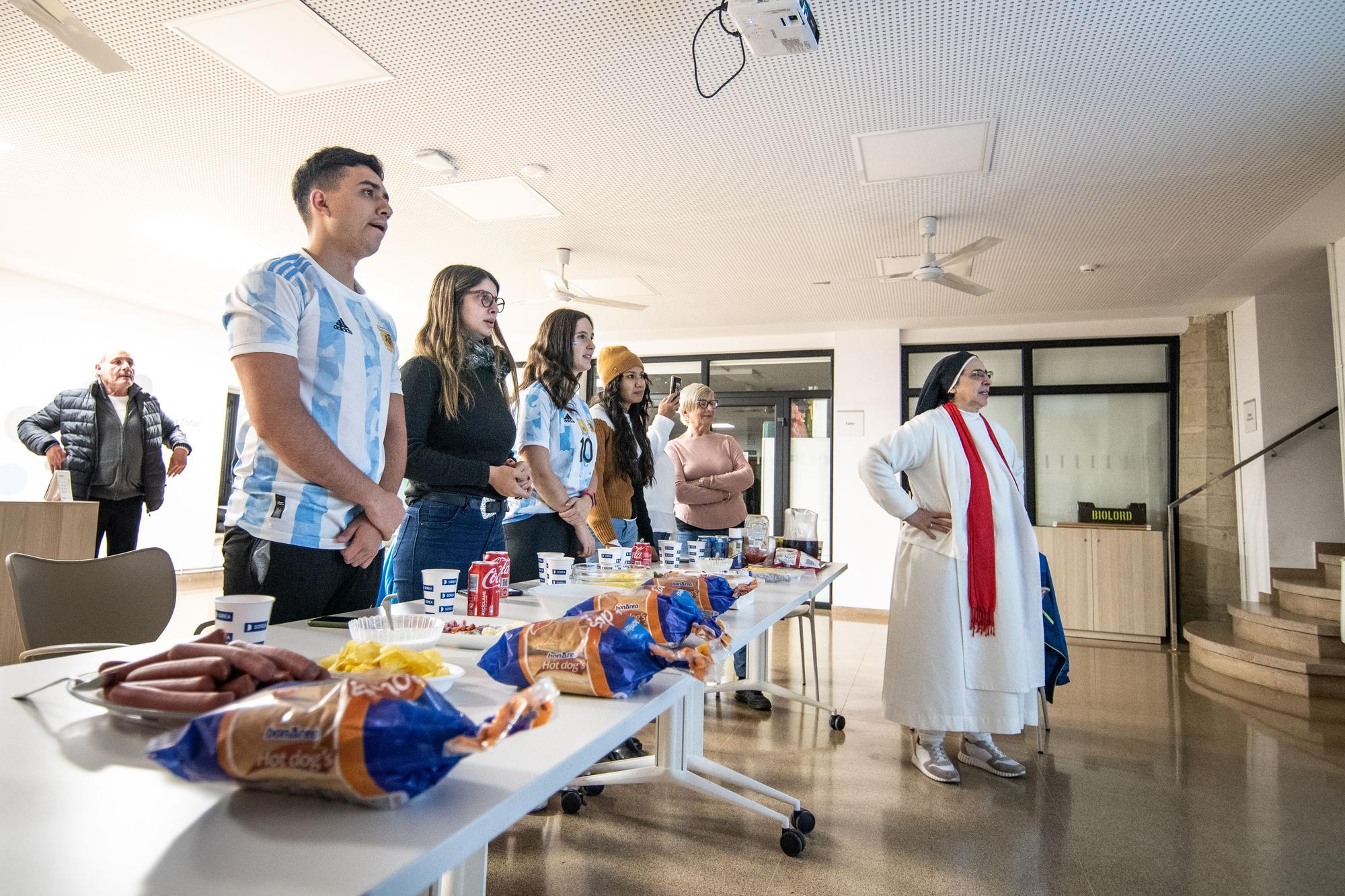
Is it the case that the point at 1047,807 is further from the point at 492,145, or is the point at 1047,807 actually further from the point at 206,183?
the point at 206,183

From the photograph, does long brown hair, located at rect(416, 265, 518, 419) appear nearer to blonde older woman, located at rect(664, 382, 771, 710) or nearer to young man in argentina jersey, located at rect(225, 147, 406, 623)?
young man in argentina jersey, located at rect(225, 147, 406, 623)

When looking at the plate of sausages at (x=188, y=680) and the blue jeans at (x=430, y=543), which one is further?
the blue jeans at (x=430, y=543)

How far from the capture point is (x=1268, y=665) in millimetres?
4211

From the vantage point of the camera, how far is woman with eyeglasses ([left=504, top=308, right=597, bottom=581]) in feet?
6.94

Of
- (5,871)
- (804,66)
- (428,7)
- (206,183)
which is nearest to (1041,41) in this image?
(804,66)

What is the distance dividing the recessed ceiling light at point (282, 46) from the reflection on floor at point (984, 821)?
2797 millimetres

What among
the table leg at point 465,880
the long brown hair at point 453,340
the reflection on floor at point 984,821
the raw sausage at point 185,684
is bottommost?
the reflection on floor at point 984,821

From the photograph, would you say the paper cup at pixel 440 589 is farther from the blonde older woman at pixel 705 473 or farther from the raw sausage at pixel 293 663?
the blonde older woman at pixel 705 473

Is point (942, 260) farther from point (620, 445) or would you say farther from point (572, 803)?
point (572, 803)

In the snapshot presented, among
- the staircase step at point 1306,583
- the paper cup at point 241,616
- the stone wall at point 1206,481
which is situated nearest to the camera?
the paper cup at point 241,616

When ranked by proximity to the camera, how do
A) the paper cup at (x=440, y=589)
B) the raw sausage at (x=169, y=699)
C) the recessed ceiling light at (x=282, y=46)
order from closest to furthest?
1. the raw sausage at (x=169, y=699)
2. the paper cup at (x=440, y=589)
3. the recessed ceiling light at (x=282, y=46)

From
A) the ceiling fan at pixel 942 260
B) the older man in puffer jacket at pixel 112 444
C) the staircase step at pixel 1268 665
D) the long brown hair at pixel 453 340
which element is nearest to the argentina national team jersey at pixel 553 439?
the long brown hair at pixel 453 340

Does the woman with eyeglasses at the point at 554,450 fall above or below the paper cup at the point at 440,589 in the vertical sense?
above

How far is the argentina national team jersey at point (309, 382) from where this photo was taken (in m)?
1.20
